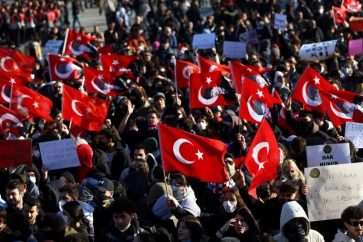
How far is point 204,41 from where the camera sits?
814 inches

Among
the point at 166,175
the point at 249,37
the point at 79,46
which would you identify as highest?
the point at 166,175

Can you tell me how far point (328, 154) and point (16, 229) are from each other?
3.23m

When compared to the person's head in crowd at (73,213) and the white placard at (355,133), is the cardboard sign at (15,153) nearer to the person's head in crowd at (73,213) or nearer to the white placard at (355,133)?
the person's head in crowd at (73,213)

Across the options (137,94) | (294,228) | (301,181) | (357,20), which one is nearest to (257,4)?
(357,20)

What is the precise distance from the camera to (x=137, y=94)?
14938mm

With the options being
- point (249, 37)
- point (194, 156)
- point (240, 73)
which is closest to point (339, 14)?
point (249, 37)

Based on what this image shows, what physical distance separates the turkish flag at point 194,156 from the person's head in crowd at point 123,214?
156 centimetres

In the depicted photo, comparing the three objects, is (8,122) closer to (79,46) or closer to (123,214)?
(123,214)

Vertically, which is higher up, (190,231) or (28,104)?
(190,231)

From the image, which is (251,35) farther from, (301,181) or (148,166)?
(301,181)

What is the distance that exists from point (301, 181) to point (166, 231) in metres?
1.57

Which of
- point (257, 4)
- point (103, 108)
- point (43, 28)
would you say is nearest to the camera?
point (103, 108)

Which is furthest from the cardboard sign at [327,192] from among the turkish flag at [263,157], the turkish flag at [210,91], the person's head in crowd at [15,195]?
the turkish flag at [210,91]

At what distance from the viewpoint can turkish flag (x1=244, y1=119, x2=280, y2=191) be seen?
30.8ft
